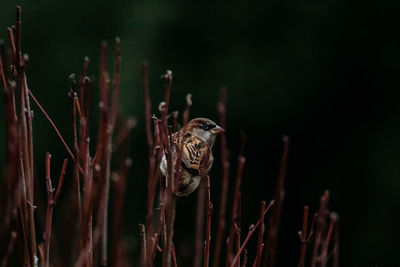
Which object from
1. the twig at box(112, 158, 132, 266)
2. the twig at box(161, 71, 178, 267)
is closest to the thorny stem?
the twig at box(161, 71, 178, 267)

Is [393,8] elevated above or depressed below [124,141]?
above

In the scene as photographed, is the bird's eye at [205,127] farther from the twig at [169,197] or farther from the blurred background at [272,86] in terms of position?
the blurred background at [272,86]

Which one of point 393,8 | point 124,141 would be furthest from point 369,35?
point 124,141

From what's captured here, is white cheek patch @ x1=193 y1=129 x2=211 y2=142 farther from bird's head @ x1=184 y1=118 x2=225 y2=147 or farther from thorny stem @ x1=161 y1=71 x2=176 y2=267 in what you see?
thorny stem @ x1=161 y1=71 x2=176 y2=267

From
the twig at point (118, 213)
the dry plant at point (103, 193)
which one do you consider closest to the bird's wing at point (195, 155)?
the dry plant at point (103, 193)

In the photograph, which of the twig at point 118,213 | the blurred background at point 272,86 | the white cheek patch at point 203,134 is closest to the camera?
the twig at point 118,213

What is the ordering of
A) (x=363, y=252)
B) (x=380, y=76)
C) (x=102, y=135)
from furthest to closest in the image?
1. (x=380, y=76)
2. (x=363, y=252)
3. (x=102, y=135)

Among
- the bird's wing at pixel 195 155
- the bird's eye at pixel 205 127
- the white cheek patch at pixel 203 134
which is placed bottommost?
the bird's wing at pixel 195 155

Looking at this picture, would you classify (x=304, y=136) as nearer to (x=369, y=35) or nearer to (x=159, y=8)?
(x=369, y=35)

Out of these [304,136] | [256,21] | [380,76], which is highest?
[256,21]
